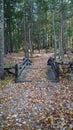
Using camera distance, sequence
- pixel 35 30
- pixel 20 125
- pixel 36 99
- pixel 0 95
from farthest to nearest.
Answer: pixel 35 30, pixel 0 95, pixel 36 99, pixel 20 125

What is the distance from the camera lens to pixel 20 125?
6.85 metres

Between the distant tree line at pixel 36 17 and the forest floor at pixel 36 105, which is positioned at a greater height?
the distant tree line at pixel 36 17

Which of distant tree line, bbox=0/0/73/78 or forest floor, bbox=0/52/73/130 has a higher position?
distant tree line, bbox=0/0/73/78

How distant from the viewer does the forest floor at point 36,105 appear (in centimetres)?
691

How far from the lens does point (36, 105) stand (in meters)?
8.65

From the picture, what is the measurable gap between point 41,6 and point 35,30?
31.4ft

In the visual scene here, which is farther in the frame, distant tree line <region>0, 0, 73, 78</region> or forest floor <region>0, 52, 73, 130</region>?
distant tree line <region>0, 0, 73, 78</region>

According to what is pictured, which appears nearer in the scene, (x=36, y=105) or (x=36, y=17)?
(x=36, y=105)

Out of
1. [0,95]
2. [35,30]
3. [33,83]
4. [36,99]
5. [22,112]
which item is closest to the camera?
[22,112]

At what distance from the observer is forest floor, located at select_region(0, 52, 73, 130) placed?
6906 mm

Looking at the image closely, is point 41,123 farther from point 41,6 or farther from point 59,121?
point 41,6

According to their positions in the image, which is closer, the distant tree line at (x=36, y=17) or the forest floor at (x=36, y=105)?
the forest floor at (x=36, y=105)

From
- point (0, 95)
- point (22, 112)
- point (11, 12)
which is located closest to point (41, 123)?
point (22, 112)

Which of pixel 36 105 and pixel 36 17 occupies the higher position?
pixel 36 17
